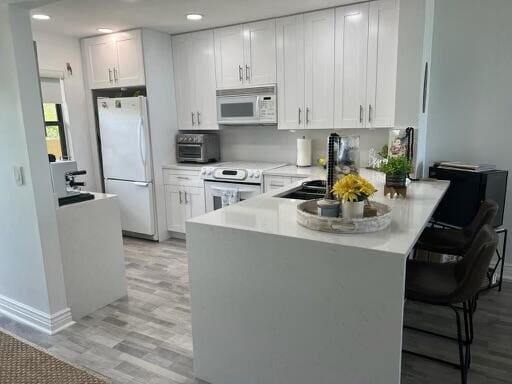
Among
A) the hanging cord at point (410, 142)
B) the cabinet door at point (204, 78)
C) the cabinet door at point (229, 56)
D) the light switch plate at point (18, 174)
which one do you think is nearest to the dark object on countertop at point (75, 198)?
the light switch plate at point (18, 174)

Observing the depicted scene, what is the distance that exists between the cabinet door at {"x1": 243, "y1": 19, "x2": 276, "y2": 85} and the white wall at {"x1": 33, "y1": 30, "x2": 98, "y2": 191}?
2150 millimetres

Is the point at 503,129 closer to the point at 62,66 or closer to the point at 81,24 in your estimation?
the point at 81,24

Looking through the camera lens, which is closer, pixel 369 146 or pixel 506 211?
pixel 506 211

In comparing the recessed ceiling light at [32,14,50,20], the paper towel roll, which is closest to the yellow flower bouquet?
the paper towel roll

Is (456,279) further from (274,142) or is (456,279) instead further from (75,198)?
(274,142)

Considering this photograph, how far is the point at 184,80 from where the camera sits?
4.65 meters

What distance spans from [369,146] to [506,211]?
4.52 feet

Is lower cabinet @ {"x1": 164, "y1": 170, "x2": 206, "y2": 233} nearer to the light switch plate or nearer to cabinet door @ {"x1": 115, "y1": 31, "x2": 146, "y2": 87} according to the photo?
cabinet door @ {"x1": 115, "y1": 31, "x2": 146, "y2": 87}

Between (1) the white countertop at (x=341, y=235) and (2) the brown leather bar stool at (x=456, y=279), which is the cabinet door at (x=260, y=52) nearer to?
(1) the white countertop at (x=341, y=235)

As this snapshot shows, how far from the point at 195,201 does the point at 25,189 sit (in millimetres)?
2123

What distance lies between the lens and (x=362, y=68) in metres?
3.62

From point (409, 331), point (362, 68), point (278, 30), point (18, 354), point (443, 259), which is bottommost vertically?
point (409, 331)

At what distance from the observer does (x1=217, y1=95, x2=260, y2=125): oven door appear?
4.22 meters

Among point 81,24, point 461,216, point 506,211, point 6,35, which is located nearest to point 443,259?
point 461,216
